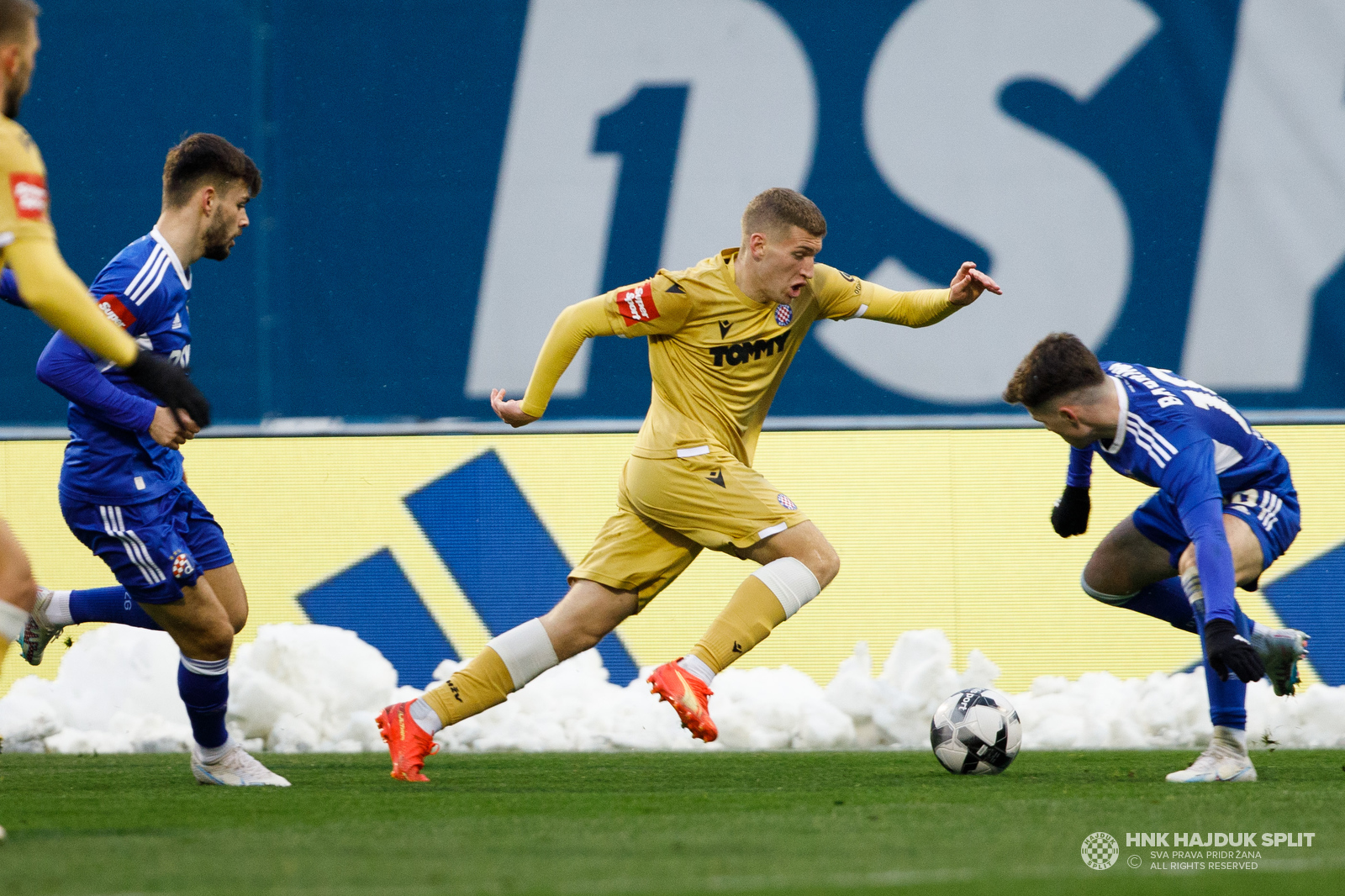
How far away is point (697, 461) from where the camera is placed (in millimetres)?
4453

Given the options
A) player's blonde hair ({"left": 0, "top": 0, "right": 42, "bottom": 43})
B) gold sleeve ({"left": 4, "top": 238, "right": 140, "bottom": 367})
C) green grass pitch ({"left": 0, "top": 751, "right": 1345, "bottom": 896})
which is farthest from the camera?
player's blonde hair ({"left": 0, "top": 0, "right": 42, "bottom": 43})

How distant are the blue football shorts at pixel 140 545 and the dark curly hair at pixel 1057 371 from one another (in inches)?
100.0

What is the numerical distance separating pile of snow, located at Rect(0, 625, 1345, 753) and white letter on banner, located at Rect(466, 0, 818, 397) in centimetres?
156

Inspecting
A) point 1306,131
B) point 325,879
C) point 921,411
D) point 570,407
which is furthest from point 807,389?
point 325,879

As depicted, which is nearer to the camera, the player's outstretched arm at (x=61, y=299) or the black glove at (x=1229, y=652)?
the player's outstretched arm at (x=61, y=299)

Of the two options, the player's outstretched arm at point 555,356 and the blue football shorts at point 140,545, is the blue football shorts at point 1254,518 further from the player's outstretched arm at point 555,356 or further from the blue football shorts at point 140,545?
the blue football shorts at point 140,545

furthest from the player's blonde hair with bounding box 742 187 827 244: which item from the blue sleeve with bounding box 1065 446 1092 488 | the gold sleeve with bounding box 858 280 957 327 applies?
the blue sleeve with bounding box 1065 446 1092 488

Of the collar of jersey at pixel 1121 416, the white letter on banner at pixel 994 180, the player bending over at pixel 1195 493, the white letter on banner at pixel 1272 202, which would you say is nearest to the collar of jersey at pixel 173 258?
the player bending over at pixel 1195 493

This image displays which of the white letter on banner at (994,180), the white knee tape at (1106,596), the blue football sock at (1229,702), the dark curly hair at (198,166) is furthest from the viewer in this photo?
the white letter on banner at (994,180)

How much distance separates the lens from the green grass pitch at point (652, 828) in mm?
2463

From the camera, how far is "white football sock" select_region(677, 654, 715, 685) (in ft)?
13.5

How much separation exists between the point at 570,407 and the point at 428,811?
3.58m

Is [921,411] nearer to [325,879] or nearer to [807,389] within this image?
[807,389]
